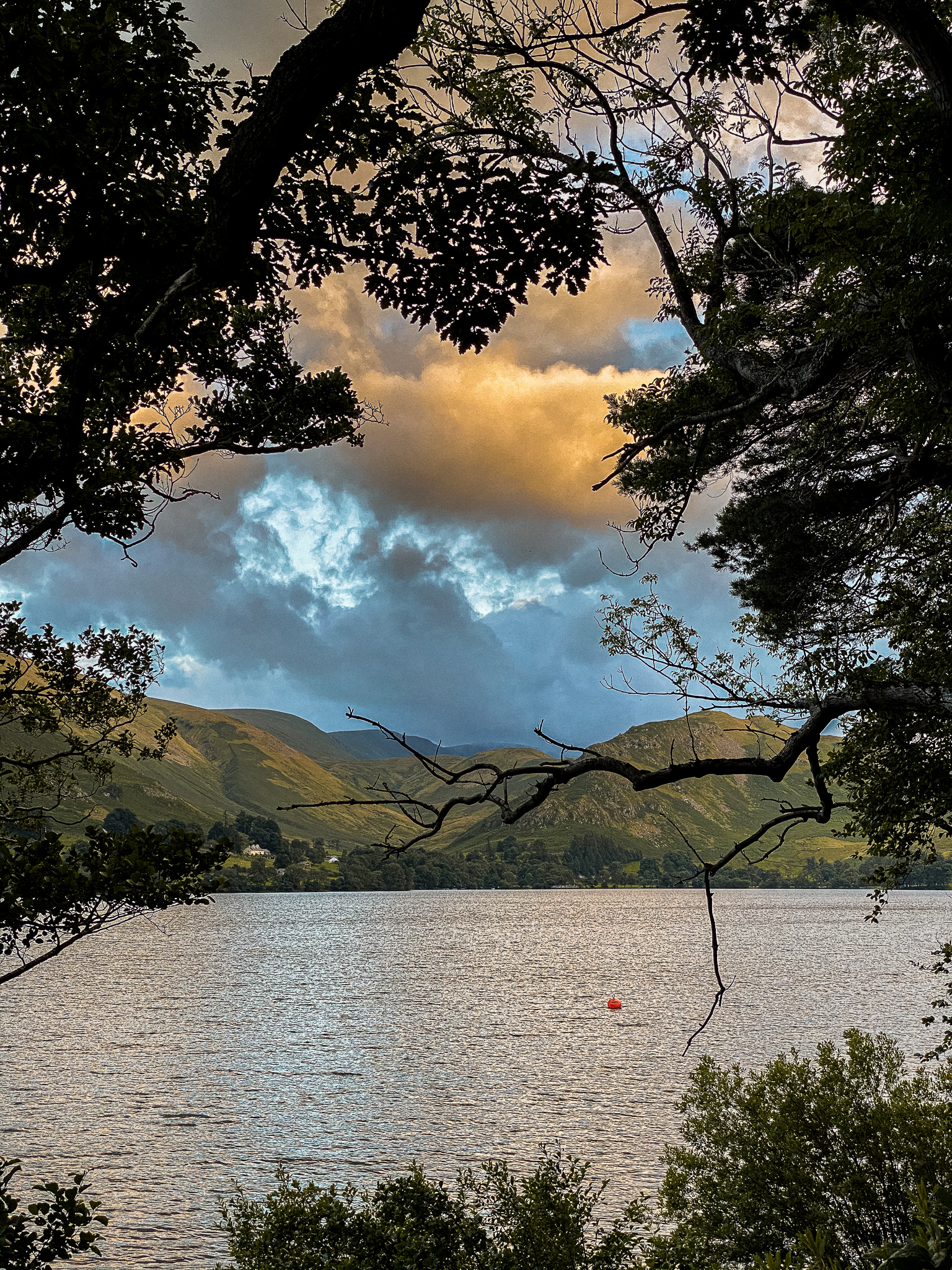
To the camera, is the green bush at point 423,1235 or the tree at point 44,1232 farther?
the green bush at point 423,1235

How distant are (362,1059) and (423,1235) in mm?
57197

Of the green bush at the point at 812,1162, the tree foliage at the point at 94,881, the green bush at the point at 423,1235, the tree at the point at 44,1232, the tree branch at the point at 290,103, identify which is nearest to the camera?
the tree branch at the point at 290,103

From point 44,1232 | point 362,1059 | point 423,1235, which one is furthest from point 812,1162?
point 362,1059

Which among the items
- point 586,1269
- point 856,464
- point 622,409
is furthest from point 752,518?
point 586,1269

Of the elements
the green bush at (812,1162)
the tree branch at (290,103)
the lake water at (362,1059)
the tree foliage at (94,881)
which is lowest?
the lake water at (362,1059)

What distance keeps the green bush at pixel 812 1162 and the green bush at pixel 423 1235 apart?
3197 millimetres

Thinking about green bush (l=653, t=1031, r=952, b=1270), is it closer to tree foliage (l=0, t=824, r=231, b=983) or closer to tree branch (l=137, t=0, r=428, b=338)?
tree foliage (l=0, t=824, r=231, b=983)

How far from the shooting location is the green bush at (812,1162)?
15.4 m

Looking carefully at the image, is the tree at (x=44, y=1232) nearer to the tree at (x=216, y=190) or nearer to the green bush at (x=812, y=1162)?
the tree at (x=216, y=190)

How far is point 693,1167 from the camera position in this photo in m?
16.8

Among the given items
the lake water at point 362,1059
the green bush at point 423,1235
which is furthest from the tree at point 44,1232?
the lake water at point 362,1059

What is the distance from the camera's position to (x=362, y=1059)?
63.7 meters

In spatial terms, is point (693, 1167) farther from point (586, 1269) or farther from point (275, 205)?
point (275, 205)

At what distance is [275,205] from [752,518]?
13520 millimetres
